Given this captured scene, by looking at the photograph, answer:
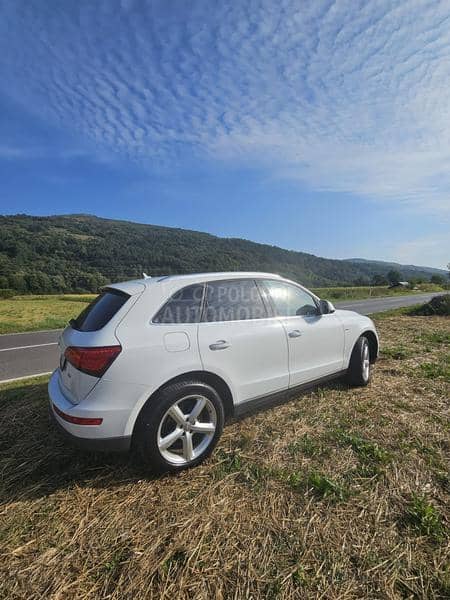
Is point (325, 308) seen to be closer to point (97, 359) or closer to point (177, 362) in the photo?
point (177, 362)

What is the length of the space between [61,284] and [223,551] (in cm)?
5606

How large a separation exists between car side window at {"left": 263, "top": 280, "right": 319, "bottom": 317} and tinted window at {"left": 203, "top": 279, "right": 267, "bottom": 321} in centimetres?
22

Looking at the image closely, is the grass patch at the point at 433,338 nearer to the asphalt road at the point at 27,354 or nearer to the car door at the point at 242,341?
the car door at the point at 242,341

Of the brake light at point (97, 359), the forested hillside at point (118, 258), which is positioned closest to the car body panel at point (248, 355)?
the brake light at point (97, 359)

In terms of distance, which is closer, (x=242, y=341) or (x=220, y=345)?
(x=220, y=345)

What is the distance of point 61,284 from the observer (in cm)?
5078

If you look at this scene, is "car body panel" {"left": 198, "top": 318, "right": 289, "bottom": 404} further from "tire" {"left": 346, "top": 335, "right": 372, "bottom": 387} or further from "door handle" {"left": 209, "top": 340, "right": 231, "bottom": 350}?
"tire" {"left": 346, "top": 335, "right": 372, "bottom": 387}

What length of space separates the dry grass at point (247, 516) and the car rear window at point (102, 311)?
46.1 inches

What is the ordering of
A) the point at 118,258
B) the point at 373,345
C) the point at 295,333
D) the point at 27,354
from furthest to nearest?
the point at 118,258
the point at 27,354
the point at 373,345
the point at 295,333

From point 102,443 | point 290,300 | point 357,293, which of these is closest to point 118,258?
point 357,293

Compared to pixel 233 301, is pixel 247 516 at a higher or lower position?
lower

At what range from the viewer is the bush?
12409 millimetres

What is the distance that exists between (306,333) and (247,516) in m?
1.89

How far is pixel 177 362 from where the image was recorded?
241cm
